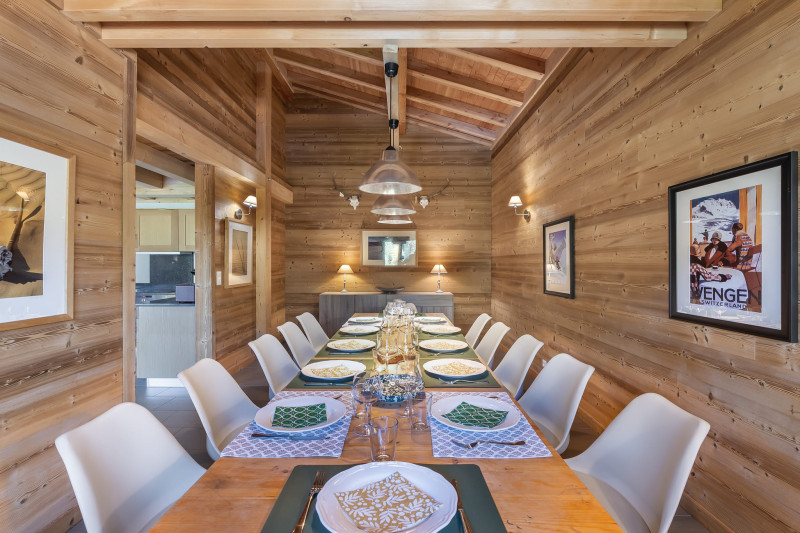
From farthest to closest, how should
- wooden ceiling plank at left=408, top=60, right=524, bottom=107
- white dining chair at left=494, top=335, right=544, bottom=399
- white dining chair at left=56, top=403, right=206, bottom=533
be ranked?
1. wooden ceiling plank at left=408, top=60, right=524, bottom=107
2. white dining chair at left=494, top=335, right=544, bottom=399
3. white dining chair at left=56, top=403, right=206, bottom=533

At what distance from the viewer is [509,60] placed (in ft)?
11.9

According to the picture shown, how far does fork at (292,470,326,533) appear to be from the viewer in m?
0.80

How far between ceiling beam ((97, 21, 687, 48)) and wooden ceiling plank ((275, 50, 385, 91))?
286cm

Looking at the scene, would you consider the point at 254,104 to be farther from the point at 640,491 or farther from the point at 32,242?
the point at 640,491

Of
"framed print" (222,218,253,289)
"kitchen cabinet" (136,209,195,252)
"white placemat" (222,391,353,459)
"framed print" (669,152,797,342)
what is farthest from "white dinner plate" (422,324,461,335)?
"kitchen cabinet" (136,209,195,252)

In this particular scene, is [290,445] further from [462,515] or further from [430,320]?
[430,320]

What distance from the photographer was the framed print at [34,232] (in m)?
1.63

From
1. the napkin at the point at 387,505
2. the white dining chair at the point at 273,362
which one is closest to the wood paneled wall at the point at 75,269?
the white dining chair at the point at 273,362

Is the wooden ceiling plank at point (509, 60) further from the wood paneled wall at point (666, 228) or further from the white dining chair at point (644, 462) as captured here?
the white dining chair at point (644, 462)

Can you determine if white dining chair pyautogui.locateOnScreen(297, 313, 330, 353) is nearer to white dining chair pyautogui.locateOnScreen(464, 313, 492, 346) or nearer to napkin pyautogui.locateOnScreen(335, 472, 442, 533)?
white dining chair pyautogui.locateOnScreen(464, 313, 492, 346)

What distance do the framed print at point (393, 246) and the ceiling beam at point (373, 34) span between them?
4.14 m

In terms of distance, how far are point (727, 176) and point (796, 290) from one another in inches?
22.4

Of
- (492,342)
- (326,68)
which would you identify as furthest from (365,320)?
(326,68)

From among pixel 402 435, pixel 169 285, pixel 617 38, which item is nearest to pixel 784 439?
pixel 402 435
